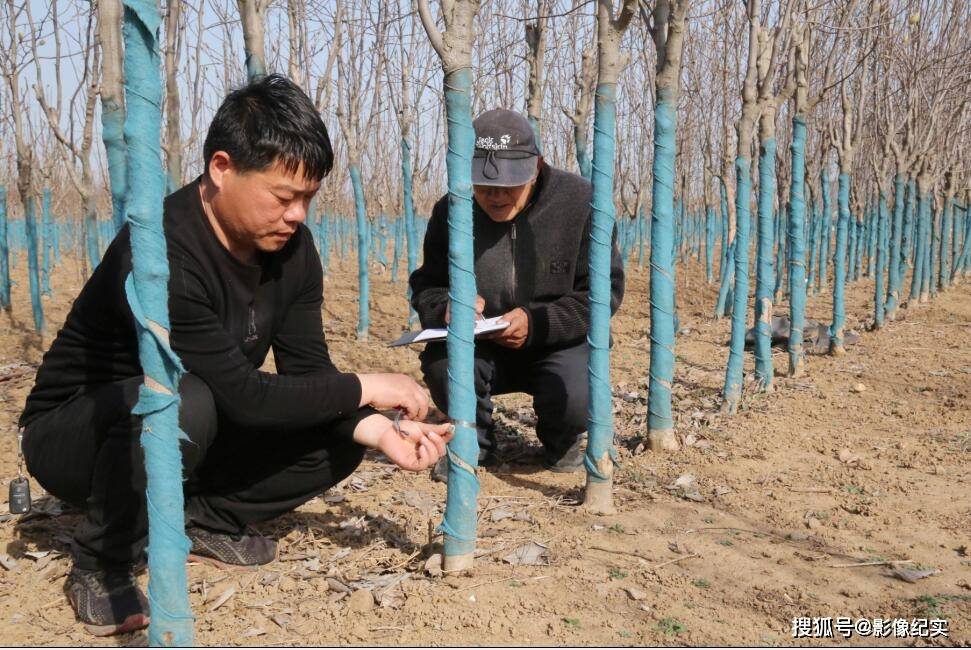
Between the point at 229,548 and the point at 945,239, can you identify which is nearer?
the point at 229,548

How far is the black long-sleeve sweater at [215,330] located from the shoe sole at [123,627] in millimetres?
535

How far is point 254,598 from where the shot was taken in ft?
7.04

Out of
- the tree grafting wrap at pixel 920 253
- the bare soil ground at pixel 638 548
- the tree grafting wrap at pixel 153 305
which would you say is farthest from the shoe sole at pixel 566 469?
the tree grafting wrap at pixel 920 253

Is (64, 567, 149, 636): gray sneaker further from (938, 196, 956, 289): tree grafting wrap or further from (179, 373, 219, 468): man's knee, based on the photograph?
(938, 196, 956, 289): tree grafting wrap

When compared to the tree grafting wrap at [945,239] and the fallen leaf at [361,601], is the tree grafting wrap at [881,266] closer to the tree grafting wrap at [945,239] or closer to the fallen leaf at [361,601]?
the tree grafting wrap at [945,239]

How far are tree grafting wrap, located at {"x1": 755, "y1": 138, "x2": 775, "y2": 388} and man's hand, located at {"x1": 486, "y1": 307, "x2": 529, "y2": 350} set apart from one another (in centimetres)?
216

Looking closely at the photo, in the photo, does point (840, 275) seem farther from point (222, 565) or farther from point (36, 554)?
point (36, 554)

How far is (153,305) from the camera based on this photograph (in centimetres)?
140

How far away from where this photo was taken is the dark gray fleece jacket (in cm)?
317

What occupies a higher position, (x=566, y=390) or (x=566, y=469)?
(x=566, y=390)

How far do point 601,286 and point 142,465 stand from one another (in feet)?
5.01

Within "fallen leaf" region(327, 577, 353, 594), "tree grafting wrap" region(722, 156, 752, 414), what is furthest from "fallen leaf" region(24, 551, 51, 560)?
"tree grafting wrap" region(722, 156, 752, 414)

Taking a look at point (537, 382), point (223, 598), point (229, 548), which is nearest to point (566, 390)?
point (537, 382)

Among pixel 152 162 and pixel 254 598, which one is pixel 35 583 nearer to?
pixel 254 598
